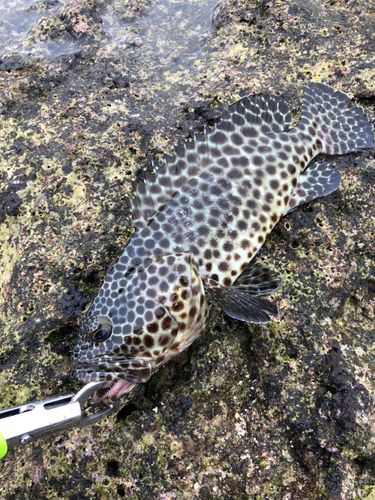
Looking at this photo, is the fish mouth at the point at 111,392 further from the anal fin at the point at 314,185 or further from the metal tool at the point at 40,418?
the anal fin at the point at 314,185

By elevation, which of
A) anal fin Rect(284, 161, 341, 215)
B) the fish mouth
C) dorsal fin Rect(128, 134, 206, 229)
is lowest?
the fish mouth

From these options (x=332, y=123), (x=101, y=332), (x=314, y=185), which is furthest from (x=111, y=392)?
(x=332, y=123)

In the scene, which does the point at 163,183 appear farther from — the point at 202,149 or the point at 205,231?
the point at 205,231

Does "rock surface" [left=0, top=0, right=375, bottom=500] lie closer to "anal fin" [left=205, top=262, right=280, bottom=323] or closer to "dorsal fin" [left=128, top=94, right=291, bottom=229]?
"anal fin" [left=205, top=262, right=280, bottom=323]

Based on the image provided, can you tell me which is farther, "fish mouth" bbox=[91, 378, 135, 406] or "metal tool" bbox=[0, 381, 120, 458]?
"fish mouth" bbox=[91, 378, 135, 406]

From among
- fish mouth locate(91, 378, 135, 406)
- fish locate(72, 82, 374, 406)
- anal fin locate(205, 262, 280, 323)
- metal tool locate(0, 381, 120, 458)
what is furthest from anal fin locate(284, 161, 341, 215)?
metal tool locate(0, 381, 120, 458)

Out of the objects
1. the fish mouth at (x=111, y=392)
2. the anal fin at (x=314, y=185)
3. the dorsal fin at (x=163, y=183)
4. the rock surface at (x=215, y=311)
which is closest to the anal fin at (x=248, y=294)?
the rock surface at (x=215, y=311)

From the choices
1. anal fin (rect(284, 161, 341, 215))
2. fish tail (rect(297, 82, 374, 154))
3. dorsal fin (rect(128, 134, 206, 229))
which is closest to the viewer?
dorsal fin (rect(128, 134, 206, 229))
